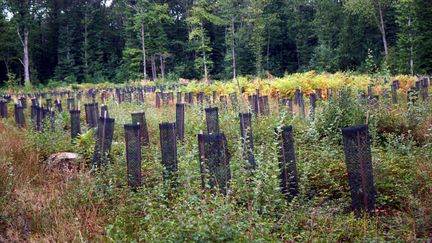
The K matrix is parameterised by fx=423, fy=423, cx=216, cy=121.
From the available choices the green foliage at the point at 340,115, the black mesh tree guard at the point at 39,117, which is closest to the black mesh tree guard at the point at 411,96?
the green foliage at the point at 340,115

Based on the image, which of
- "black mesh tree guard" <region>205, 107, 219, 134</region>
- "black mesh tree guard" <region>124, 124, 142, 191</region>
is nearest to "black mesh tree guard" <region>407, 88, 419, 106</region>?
"black mesh tree guard" <region>205, 107, 219, 134</region>

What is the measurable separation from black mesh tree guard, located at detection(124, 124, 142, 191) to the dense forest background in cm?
3197

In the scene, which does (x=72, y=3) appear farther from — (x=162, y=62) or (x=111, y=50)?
(x=162, y=62)

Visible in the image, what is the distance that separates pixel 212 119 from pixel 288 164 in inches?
76.4

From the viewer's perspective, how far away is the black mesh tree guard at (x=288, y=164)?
392 centimetres

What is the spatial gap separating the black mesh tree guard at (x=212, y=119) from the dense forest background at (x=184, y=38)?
1204 inches

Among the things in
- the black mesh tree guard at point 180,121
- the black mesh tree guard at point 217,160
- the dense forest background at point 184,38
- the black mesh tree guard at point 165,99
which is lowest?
the black mesh tree guard at point 217,160

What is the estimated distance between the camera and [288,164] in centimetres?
394

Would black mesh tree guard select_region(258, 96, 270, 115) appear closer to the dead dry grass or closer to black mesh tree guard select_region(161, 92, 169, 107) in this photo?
black mesh tree guard select_region(161, 92, 169, 107)

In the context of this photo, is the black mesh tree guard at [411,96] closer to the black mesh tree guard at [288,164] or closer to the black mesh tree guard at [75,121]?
the black mesh tree guard at [288,164]

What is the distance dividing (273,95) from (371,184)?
36.8 ft

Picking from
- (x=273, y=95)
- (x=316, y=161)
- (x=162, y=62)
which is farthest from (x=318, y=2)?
A: (x=316, y=161)

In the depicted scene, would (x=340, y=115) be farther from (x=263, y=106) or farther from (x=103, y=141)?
(x=103, y=141)

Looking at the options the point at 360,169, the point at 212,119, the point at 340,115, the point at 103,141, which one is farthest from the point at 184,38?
the point at 360,169
